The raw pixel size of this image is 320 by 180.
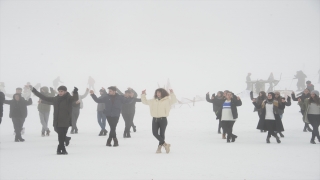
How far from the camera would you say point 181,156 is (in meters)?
8.02

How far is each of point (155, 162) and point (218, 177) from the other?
180 cm

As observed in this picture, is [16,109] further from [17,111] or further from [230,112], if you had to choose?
[230,112]

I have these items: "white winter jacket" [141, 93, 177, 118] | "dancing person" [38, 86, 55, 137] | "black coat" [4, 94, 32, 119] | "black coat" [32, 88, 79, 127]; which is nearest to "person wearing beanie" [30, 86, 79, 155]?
"black coat" [32, 88, 79, 127]

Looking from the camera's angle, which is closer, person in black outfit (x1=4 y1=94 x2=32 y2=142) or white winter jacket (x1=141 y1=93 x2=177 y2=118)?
white winter jacket (x1=141 y1=93 x2=177 y2=118)

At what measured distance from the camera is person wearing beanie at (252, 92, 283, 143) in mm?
10609

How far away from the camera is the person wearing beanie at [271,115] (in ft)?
34.8

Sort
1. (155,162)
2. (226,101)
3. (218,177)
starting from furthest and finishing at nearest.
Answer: (226,101) → (155,162) → (218,177)

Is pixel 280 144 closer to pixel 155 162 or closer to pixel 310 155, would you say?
pixel 310 155

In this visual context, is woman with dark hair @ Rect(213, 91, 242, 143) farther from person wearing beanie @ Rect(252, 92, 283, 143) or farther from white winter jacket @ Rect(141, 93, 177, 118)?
white winter jacket @ Rect(141, 93, 177, 118)

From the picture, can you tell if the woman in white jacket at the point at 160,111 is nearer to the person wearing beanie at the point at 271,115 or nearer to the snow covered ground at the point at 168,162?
the snow covered ground at the point at 168,162

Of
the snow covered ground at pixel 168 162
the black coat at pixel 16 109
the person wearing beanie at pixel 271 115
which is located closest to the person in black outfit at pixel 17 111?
the black coat at pixel 16 109

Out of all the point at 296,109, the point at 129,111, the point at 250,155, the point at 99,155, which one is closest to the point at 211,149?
the point at 250,155

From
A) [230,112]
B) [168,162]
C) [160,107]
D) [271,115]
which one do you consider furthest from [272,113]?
[168,162]

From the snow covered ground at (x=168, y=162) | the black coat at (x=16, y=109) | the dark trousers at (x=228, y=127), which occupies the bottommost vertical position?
the snow covered ground at (x=168, y=162)
